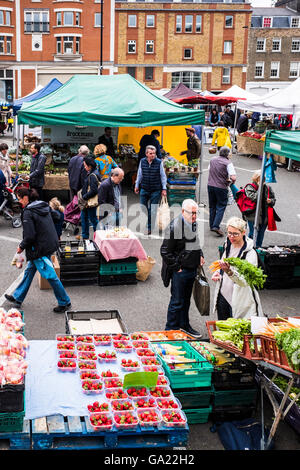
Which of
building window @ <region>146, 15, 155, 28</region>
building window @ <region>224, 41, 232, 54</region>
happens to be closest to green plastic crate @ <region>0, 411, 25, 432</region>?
building window @ <region>146, 15, 155, 28</region>

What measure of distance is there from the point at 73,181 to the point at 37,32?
43942 millimetres

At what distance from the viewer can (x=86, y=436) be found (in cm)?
426

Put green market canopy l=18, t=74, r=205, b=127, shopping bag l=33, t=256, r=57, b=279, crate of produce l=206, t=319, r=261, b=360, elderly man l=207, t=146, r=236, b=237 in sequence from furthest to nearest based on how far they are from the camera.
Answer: green market canopy l=18, t=74, r=205, b=127 → elderly man l=207, t=146, r=236, b=237 → shopping bag l=33, t=256, r=57, b=279 → crate of produce l=206, t=319, r=261, b=360

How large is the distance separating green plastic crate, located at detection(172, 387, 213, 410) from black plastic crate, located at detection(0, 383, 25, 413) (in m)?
1.61

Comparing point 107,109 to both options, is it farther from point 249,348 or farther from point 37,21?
point 37,21

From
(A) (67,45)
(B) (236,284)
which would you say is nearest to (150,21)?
(A) (67,45)

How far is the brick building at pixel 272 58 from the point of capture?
2389 inches

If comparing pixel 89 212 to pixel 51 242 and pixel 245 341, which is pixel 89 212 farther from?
pixel 245 341

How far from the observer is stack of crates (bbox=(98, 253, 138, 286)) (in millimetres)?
8898

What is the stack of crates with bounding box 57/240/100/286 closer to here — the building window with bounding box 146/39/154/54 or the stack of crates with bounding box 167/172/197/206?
the stack of crates with bounding box 167/172/197/206

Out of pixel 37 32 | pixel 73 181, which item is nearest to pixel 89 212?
pixel 73 181

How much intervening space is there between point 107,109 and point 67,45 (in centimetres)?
4194

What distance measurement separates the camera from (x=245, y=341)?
4820mm

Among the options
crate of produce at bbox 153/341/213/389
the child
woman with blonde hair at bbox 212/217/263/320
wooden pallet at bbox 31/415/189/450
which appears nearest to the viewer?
wooden pallet at bbox 31/415/189/450
